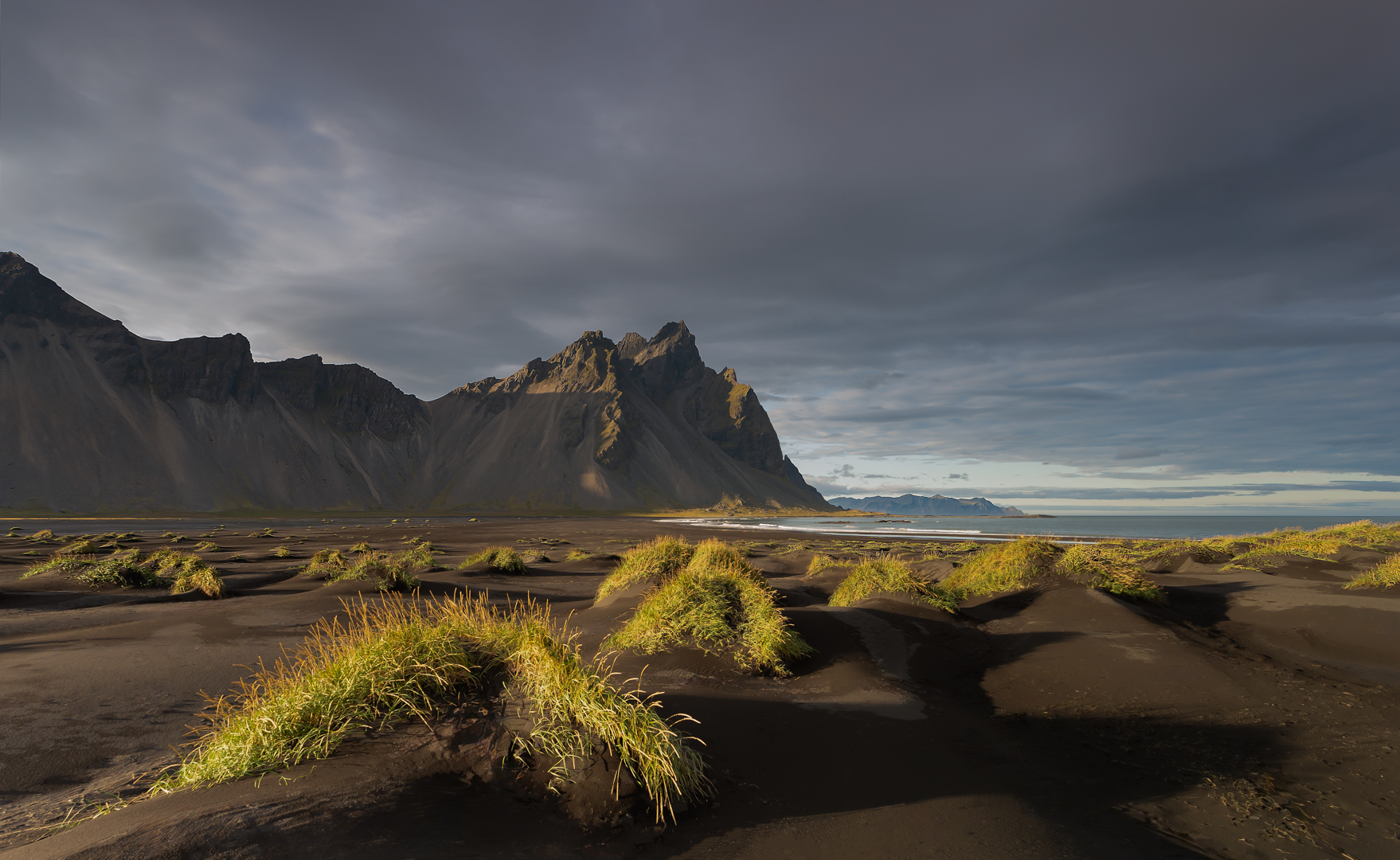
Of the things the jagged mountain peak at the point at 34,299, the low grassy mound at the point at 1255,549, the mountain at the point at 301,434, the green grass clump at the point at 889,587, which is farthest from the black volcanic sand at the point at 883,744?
the jagged mountain peak at the point at 34,299

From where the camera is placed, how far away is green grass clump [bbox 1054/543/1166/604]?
1584 cm

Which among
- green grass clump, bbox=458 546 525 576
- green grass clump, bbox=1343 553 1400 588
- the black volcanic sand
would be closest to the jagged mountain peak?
green grass clump, bbox=458 546 525 576

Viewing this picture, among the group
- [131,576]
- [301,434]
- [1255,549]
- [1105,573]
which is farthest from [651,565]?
[301,434]

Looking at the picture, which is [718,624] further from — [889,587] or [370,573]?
[370,573]

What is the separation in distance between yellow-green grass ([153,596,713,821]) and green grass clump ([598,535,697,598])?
9.70 m

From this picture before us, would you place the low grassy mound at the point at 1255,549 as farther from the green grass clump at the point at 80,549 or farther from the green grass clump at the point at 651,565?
the green grass clump at the point at 80,549

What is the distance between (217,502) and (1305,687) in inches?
5094

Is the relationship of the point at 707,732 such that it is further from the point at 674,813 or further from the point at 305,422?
the point at 305,422

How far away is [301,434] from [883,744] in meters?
149

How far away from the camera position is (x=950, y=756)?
280 inches

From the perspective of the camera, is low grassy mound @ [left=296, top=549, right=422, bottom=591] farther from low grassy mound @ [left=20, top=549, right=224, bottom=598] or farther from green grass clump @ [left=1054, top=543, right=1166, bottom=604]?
green grass clump @ [left=1054, top=543, right=1166, bottom=604]

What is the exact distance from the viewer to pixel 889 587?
15711mm

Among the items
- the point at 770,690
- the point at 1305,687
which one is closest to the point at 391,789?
the point at 770,690

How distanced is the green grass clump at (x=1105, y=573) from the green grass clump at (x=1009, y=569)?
50 centimetres
